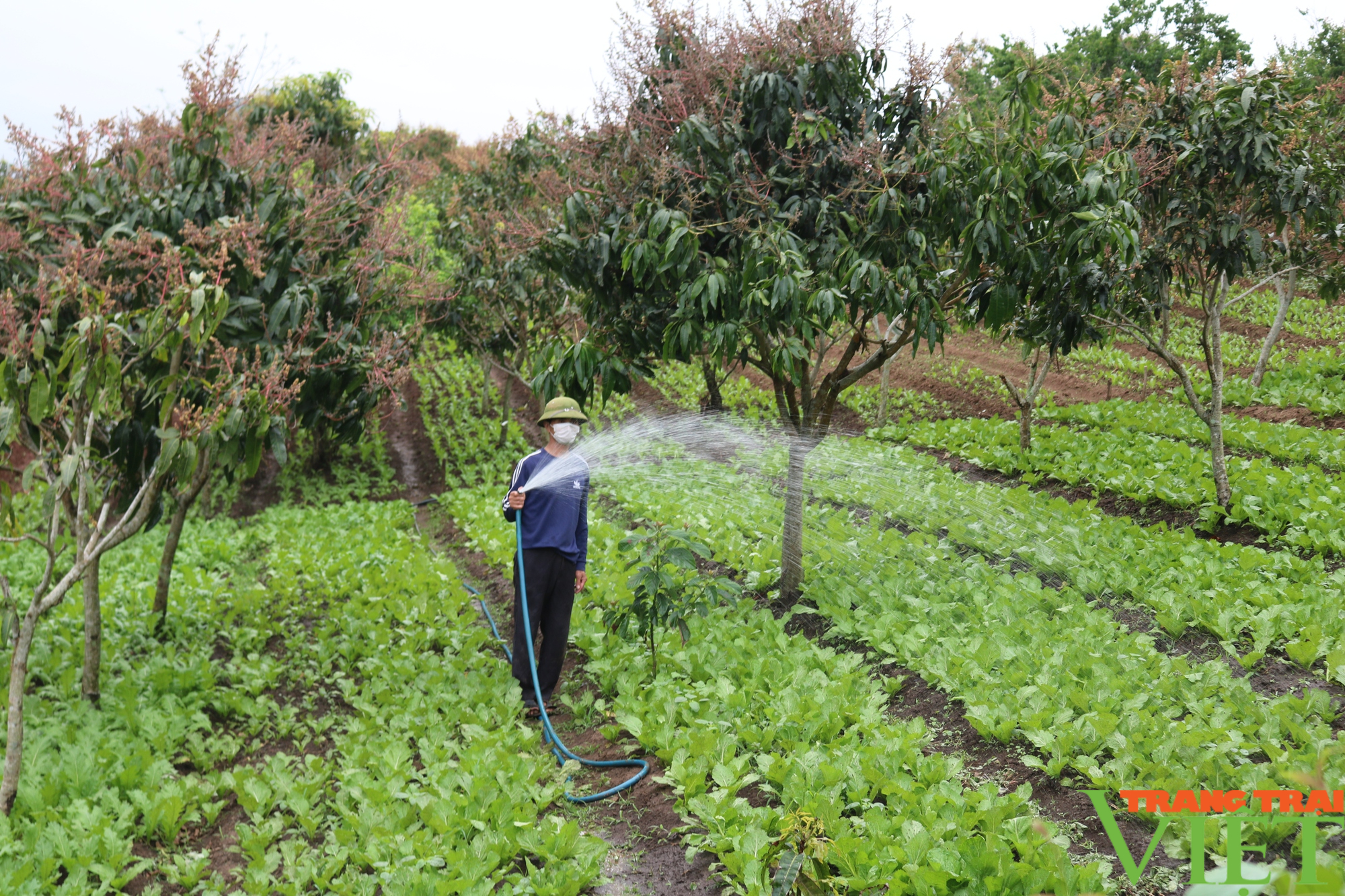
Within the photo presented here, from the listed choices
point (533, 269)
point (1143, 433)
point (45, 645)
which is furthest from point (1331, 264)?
point (45, 645)

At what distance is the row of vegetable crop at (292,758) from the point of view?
3660 mm

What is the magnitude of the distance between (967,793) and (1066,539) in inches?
168

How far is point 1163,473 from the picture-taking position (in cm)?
946

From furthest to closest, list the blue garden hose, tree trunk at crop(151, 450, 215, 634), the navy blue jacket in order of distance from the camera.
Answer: tree trunk at crop(151, 450, 215, 634) < the navy blue jacket < the blue garden hose

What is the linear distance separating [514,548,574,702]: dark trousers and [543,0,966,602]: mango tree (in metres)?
1.48

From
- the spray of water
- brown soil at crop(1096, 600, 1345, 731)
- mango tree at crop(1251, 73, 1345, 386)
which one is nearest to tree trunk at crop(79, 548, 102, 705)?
the spray of water

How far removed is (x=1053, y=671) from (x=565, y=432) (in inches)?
117

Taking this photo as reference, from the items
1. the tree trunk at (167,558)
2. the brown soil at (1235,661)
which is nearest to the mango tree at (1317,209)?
the brown soil at (1235,661)

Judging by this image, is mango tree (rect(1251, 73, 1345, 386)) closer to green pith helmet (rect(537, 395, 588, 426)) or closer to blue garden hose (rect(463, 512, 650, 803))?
green pith helmet (rect(537, 395, 588, 426))

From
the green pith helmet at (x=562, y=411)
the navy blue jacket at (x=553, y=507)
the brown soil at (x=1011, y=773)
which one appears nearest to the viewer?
the brown soil at (x=1011, y=773)

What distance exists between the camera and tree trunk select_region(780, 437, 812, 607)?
22.0ft

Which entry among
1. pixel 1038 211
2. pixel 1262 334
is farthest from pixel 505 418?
pixel 1262 334

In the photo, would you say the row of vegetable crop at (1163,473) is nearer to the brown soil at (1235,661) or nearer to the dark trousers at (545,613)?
the brown soil at (1235,661)

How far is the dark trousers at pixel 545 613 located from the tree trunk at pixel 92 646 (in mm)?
2712
